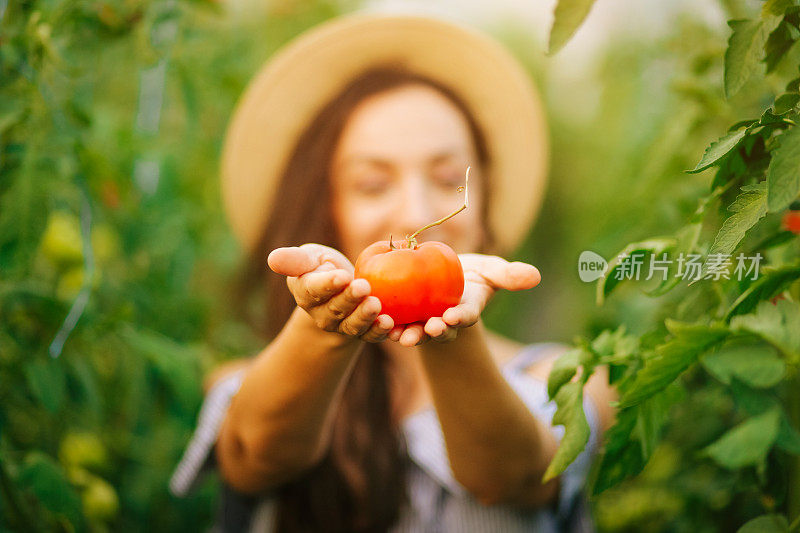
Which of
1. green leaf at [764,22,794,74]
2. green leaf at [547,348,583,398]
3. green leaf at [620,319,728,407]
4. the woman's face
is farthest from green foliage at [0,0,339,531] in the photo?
green leaf at [764,22,794,74]

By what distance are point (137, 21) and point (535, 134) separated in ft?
3.06

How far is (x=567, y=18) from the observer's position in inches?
27.0

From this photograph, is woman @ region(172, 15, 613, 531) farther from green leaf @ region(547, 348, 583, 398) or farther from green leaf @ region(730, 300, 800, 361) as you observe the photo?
green leaf @ region(730, 300, 800, 361)

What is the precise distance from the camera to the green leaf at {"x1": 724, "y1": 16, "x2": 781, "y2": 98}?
62 centimetres

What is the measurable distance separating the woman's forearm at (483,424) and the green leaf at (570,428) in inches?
5.7

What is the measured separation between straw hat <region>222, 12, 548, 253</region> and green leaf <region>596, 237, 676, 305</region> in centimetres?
90

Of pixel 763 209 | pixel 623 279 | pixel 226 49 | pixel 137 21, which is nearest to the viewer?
pixel 763 209

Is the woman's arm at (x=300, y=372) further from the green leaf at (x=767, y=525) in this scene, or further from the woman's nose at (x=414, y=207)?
the green leaf at (x=767, y=525)

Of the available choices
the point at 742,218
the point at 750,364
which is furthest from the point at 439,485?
the point at 742,218

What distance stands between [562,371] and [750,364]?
18 cm

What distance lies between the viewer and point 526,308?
16.5 feet

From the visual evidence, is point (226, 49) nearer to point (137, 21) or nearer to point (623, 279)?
point (137, 21)

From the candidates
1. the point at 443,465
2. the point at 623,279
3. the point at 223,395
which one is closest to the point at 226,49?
the point at 223,395

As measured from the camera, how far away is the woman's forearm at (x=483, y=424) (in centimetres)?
82
